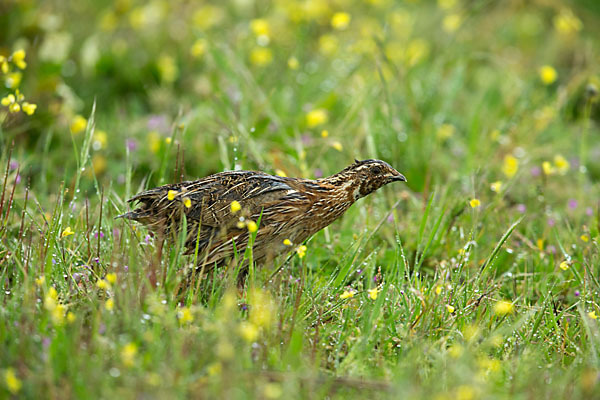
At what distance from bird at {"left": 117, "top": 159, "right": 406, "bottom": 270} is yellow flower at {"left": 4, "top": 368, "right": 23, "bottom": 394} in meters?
1.43

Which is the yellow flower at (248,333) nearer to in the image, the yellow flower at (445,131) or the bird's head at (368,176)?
the bird's head at (368,176)

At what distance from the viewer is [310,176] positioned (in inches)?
231

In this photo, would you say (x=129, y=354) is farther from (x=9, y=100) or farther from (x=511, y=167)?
(x=511, y=167)

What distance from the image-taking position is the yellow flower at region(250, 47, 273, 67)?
25.1ft

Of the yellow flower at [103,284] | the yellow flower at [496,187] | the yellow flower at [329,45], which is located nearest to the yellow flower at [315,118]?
the yellow flower at [329,45]

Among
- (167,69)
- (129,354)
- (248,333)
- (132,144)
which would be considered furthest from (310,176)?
(129,354)

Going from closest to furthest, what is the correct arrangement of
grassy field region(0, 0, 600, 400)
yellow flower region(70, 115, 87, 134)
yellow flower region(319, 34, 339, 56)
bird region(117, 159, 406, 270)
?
grassy field region(0, 0, 600, 400) < bird region(117, 159, 406, 270) < yellow flower region(70, 115, 87, 134) < yellow flower region(319, 34, 339, 56)

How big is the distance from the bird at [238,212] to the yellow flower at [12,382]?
56.4 inches

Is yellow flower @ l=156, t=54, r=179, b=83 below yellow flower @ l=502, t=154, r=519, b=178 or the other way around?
the other way around

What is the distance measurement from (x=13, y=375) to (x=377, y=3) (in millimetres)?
6922

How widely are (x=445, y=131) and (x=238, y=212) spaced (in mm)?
3371

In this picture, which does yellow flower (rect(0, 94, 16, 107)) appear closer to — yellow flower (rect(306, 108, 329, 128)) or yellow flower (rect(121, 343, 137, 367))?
yellow flower (rect(121, 343, 137, 367))

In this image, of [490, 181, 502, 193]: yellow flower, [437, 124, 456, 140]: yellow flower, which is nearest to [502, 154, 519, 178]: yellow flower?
[490, 181, 502, 193]: yellow flower

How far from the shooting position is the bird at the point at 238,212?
14.2 feet
